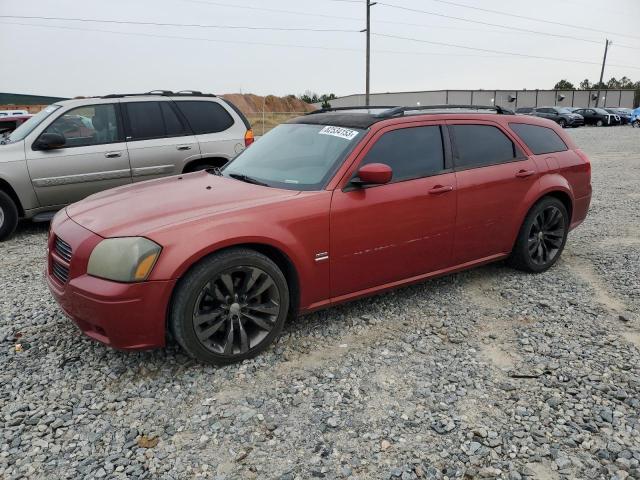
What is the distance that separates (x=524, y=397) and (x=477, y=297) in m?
1.55

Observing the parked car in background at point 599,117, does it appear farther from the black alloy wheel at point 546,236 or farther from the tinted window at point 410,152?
the tinted window at point 410,152

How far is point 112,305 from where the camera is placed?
2854mm

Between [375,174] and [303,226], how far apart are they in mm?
624

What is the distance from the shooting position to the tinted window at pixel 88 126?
6.58 metres

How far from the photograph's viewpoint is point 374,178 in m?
3.45

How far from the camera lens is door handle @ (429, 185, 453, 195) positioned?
155 inches

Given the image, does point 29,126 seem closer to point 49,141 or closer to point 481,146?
point 49,141

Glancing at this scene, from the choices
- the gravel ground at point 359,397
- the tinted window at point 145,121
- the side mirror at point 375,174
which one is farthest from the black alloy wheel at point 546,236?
the tinted window at point 145,121

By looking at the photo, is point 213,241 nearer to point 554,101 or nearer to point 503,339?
point 503,339

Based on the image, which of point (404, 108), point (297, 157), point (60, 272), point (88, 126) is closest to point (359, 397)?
point (297, 157)

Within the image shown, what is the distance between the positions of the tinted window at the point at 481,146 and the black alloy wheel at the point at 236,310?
202 cm

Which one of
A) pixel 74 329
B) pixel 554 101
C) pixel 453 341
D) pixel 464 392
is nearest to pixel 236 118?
pixel 74 329

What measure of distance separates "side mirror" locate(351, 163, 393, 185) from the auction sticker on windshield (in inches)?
15.6

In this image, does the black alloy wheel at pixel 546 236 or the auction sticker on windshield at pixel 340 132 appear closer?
the auction sticker on windshield at pixel 340 132
